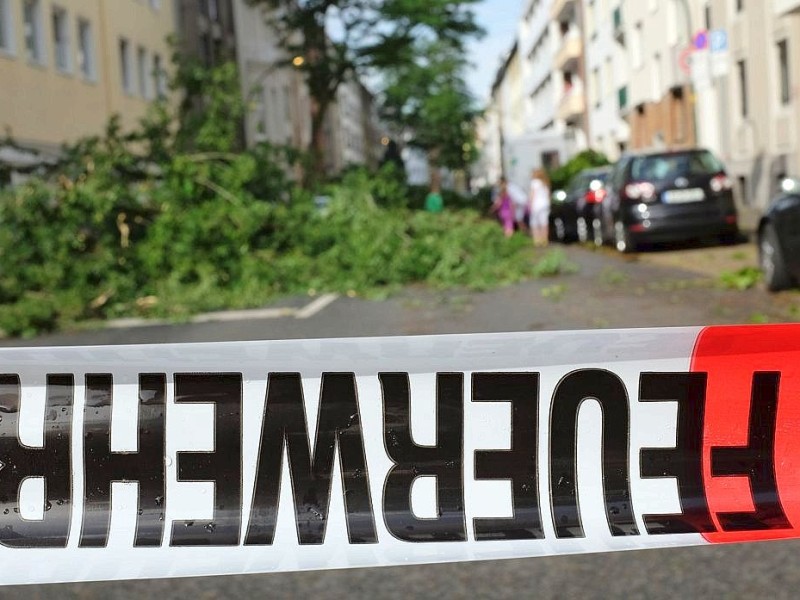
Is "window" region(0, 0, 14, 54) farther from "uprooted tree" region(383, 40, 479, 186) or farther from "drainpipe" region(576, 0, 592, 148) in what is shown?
"uprooted tree" region(383, 40, 479, 186)

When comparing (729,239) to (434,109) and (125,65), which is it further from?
(434,109)

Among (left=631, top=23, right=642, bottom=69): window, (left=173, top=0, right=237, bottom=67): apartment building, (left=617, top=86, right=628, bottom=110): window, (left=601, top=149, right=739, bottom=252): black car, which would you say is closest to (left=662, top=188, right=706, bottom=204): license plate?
(left=601, top=149, right=739, bottom=252): black car

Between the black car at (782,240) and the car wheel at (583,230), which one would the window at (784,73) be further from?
the black car at (782,240)

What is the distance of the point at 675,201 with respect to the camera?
65.5ft

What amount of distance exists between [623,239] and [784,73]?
1032 centimetres

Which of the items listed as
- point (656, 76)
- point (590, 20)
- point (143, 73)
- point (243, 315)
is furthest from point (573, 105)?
point (243, 315)

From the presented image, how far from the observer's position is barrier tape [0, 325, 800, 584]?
3244mm

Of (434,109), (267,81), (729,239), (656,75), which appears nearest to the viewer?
(729,239)

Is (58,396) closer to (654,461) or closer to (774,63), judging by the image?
(654,461)

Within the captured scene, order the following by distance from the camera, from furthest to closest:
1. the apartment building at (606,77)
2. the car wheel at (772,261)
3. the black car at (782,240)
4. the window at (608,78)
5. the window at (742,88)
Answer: the window at (608,78) → the apartment building at (606,77) → the window at (742,88) → the car wheel at (772,261) → the black car at (782,240)

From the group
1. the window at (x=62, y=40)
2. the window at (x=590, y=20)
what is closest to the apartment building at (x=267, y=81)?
the window at (x=62, y=40)

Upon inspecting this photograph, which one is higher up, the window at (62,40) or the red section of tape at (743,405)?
the window at (62,40)

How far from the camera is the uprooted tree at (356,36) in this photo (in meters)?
37.5

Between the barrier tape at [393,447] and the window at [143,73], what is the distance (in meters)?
35.7
